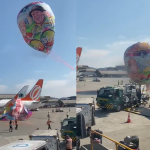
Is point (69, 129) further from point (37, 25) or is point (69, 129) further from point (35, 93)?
point (35, 93)

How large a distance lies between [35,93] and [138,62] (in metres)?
9.47

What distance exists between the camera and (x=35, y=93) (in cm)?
1919

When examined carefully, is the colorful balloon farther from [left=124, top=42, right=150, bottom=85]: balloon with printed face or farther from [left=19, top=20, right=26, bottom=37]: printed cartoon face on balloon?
[left=124, top=42, right=150, bottom=85]: balloon with printed face

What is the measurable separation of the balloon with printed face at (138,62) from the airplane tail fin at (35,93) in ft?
27.6

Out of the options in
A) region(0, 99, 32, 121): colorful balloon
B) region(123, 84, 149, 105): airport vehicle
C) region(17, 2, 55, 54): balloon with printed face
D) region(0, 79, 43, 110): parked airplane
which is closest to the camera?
region(123, 84, 149, 105): airport vehicle

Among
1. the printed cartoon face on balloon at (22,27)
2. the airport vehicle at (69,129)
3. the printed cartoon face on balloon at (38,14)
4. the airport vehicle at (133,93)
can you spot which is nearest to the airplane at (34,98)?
the printed cartoon face on balloon at (22,27)

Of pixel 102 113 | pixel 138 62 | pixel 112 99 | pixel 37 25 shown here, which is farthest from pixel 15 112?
pixel 138 62

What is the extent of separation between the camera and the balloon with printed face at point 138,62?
49.1ft

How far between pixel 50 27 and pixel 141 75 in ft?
24.1

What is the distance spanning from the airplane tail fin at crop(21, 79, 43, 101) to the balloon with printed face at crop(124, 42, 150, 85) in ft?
27.6

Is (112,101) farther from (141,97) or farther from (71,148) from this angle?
(71,148)

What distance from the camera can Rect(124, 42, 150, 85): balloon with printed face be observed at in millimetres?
14956

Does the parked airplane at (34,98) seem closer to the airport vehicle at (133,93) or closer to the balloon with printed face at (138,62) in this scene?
the balloon with printed face at (138,62)

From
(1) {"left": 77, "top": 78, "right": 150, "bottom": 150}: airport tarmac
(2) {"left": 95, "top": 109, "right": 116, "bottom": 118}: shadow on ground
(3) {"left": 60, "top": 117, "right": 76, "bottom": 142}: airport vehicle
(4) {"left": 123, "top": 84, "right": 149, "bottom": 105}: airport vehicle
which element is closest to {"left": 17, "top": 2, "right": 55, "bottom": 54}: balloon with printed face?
(4) {"left": 123, "top": 84, "right": 149, "bottom": 105}: airport vehicle
